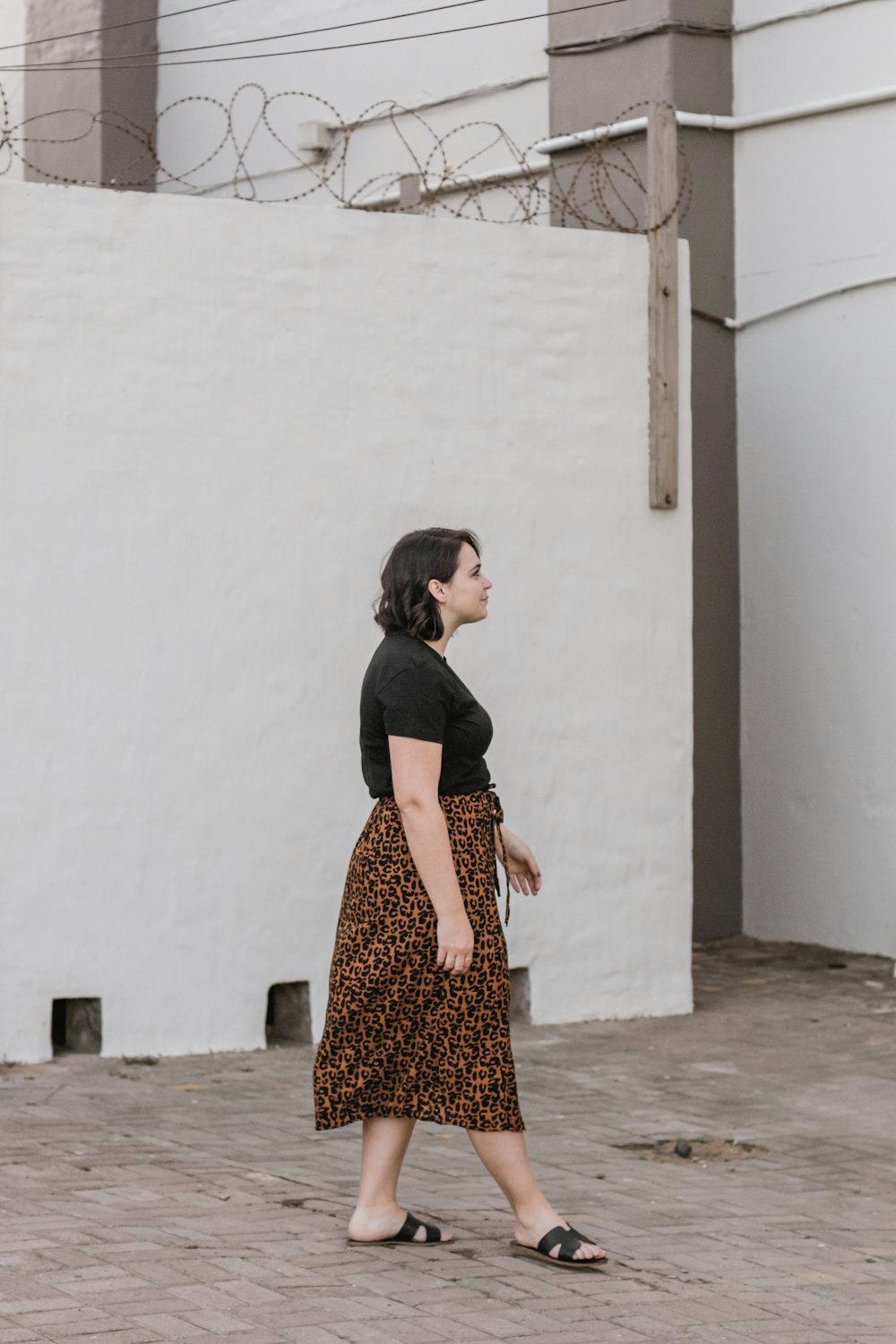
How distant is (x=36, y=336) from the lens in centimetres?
743

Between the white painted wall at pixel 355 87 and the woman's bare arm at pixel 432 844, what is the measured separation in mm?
6614

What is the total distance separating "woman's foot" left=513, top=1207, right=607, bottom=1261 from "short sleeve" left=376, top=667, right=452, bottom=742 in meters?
1.27

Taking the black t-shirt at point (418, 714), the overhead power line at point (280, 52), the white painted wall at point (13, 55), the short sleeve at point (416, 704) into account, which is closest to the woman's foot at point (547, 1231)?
the black t-shirt at point (418, 714)

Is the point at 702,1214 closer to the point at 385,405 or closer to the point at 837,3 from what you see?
the point at 385,405

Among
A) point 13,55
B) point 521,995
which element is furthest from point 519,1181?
point 13,55

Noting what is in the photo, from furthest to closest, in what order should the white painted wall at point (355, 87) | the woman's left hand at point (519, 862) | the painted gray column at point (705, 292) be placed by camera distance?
the white painted wall at point (355, 87) < the painted gray column at point (705, 292) < the woman's left hand at point (519, 862)

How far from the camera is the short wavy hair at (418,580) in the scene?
5070 mm

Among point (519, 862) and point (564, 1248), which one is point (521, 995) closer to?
point (519, 862)

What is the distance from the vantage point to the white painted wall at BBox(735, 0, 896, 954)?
385 inches

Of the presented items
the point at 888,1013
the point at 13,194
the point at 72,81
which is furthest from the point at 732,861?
the point at 72,81

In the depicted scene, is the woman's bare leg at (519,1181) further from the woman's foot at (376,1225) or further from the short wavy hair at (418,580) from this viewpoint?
the short wavy hair at (418,580)

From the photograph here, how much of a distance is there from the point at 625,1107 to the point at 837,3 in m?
5.93

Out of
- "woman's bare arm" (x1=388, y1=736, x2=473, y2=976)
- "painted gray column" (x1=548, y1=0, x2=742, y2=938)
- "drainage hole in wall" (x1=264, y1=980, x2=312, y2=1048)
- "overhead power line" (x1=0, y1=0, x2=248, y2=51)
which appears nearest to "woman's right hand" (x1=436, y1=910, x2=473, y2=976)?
"woman's bare arm" (x1=388, y1=736, x2=473, y2=976)

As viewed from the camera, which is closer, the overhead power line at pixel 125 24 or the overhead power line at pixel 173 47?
the overhead power line at pixel 173 47
